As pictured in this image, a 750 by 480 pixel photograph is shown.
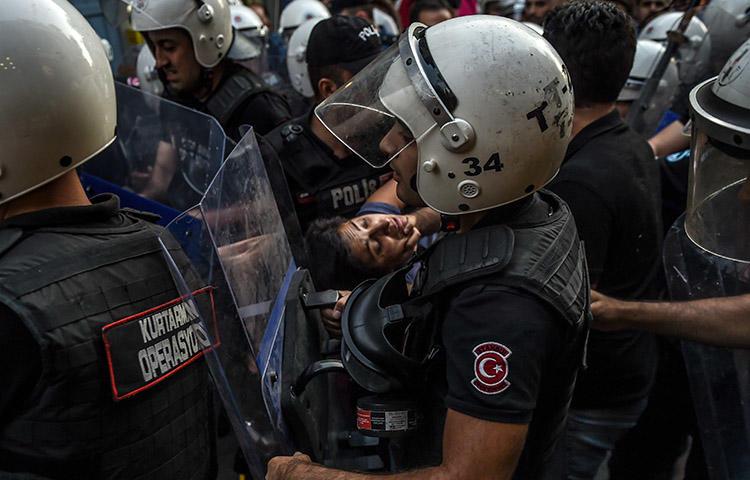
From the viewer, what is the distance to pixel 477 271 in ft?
4.43

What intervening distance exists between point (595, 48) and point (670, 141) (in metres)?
1.65

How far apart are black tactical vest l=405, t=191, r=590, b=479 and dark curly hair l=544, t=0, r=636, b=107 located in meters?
0.94

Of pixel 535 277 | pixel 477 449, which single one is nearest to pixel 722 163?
pixel 535 277

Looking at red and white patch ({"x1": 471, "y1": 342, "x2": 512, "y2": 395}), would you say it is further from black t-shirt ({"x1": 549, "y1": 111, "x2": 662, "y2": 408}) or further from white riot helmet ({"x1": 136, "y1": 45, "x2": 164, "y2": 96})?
white riot helmet ({"x1": 136, "y1": 45, "x2": 164, "y2": 96})

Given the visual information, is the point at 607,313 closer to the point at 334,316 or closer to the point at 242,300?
the point at 334,316

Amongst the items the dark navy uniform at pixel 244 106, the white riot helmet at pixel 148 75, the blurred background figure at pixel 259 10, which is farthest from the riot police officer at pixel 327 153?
the blurred background figure at pixel 259 10

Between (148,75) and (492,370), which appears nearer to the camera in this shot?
(492,370)

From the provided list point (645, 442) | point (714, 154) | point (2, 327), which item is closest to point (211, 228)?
point (2, 327)

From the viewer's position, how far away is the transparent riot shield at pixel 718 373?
178 centimetres

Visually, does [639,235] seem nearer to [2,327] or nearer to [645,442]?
[645,442]

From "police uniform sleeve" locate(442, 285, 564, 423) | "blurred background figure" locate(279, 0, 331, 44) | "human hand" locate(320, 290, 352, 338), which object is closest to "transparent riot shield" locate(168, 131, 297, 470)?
"human hand" locate(320, 290, 352, 338)

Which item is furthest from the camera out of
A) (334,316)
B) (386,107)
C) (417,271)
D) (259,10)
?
(259,10)

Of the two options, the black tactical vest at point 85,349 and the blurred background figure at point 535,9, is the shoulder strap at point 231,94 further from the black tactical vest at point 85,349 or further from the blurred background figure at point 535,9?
the blurred background figure at point 535,9

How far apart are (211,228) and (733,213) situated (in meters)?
1.41
